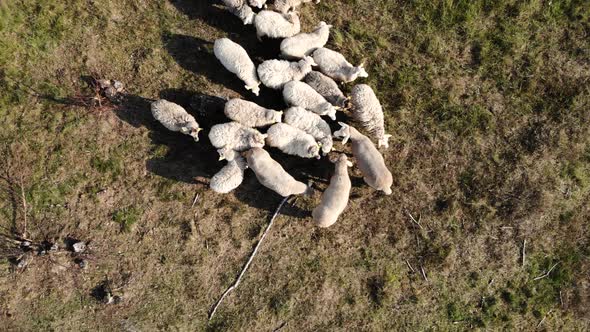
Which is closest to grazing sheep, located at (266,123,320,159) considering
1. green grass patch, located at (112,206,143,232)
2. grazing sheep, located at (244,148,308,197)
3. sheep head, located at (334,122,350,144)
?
grazing sheep, located at (244,148,308,197)

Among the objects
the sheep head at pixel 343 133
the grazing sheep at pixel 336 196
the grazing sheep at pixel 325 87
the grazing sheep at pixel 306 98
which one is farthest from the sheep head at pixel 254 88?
the grazing sheep at pixel 336 196

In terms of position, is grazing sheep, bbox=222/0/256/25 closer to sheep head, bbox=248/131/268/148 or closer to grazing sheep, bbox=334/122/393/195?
sheep head, bbox=248/131/268/148

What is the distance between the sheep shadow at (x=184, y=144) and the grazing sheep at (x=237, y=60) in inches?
25.5

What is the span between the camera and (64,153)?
7.68 metres

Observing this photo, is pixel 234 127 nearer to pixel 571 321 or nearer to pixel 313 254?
pixel 313 254

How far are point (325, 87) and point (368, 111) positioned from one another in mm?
802

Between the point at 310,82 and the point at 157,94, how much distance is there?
104 inches

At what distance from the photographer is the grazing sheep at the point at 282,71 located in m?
7.25

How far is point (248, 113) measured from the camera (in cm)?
725

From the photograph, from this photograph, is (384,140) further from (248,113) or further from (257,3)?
(257,3)

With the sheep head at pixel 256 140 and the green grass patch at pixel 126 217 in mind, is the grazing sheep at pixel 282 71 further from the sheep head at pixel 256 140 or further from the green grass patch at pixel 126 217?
the green grass patch at pixel 126 217

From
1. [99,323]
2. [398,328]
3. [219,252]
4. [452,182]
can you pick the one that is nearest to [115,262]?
[99,323]

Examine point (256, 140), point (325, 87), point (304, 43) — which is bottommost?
point (256, 140)

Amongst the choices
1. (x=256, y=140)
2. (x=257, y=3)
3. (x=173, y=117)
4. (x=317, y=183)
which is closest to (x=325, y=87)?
(x=256, y=140)
